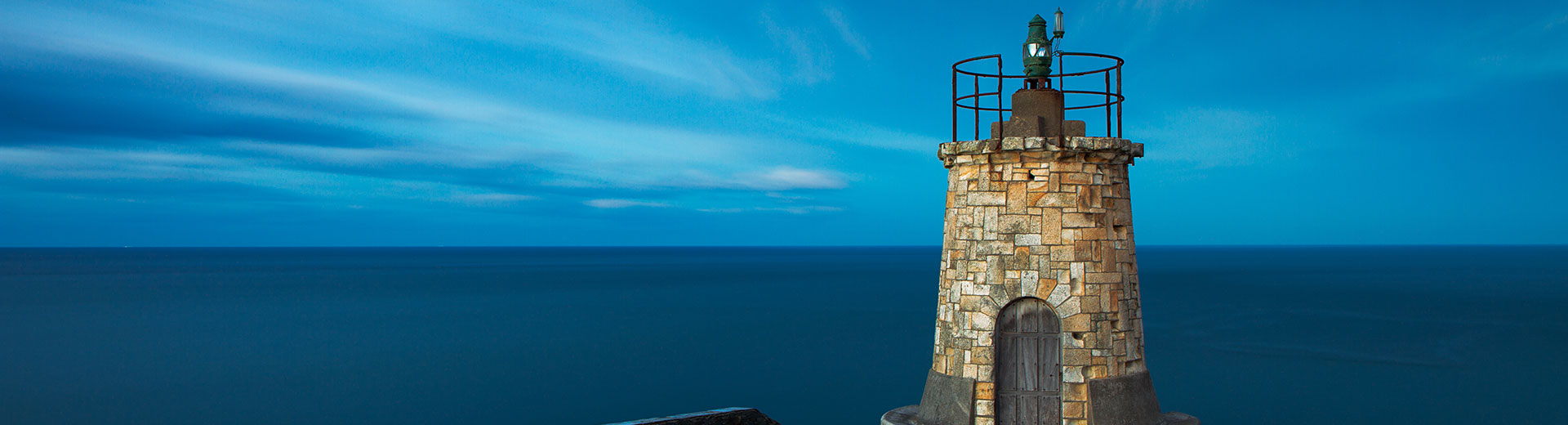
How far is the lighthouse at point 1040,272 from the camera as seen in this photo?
326 inches

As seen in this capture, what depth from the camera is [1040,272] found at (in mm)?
8312

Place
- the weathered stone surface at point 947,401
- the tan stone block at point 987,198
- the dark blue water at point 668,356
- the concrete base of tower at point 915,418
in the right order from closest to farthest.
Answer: the tan stone block at point 987,198
the weathered stone surface at point 947,401
the concrete base of tower at point 915,418
the dark blue water at point 668,356

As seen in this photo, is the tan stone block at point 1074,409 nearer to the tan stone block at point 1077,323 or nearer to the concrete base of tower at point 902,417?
the tan stone block at point 1077,323

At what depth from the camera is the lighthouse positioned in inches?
326

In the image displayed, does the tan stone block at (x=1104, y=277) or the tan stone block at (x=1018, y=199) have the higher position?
the tan stone block at (x=1018, y=199)

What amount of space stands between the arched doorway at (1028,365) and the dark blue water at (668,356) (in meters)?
15.9

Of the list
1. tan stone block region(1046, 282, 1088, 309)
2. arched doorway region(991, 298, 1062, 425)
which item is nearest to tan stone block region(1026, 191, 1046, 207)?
tan stone block region(1046, 282, 1088, 309)

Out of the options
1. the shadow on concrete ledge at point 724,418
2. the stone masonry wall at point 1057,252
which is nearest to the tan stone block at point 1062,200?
the stone masonry wall at point 1057,252

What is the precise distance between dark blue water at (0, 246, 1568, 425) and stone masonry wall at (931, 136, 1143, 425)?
53.1 feet

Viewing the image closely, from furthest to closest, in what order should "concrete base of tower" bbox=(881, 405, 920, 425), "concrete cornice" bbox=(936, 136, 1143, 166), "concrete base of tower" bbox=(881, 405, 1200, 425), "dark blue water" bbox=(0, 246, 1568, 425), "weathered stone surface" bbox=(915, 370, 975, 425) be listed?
1. "dark blue water" bbox=(0, 246, 1568, 425)
2. "concrete base of tower" bbox=(881, 405, 920, 425)
3. "concrete base of tower" bbox=(881, 405, 1200, 425)
4. "weathered stone surface" bbox=(915, 370, 975, 425)
5. "concrete cornice" bbox=(936, 136, 1143, 166)

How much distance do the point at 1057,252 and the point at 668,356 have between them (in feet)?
91.3

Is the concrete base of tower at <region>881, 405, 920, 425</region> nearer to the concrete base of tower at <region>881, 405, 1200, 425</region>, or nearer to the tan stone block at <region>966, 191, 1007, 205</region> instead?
the concrete base of tower at <region>881, 405, 1200, 425</region>

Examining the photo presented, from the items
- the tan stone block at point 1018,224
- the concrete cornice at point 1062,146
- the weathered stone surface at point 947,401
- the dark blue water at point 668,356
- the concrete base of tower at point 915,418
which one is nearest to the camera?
the concrete cornice at point 1062,146

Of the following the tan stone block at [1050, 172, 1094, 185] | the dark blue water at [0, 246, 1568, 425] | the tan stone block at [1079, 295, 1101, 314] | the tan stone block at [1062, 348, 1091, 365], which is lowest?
the dark blue water at [0, 246, 1568, 425]
